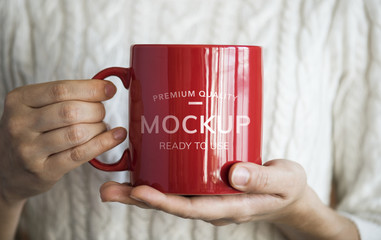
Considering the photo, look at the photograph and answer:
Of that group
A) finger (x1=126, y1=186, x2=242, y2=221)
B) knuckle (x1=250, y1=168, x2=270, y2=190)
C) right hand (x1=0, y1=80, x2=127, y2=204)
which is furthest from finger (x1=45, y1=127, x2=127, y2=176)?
knuckle (x1=250, y1=168, x2=270, y2=190)

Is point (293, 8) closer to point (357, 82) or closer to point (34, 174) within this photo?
point (357, 82)

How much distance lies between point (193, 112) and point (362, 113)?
1.55ft

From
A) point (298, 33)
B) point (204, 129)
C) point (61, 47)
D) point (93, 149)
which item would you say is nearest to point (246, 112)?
point (204, 129)

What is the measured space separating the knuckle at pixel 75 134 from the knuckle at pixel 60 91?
0.05 metres

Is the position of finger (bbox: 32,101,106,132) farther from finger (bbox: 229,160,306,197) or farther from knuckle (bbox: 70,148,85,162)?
finger (bbox: 229,160,306,197)

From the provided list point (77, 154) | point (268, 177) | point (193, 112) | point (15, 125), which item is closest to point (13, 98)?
point (15, 125)

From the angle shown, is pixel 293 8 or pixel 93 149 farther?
pixel 293 8

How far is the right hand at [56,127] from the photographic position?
0.66 metres

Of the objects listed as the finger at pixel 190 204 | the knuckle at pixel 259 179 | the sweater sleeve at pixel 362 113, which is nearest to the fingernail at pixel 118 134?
the finger at pixel 190 204

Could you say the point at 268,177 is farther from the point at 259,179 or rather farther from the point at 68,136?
the point at 68,136

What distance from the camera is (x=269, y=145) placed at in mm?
900

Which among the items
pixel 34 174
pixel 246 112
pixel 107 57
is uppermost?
pixel 107 57

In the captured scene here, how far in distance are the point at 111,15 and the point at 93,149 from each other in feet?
1.15

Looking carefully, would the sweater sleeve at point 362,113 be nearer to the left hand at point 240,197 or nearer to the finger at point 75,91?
the left hand at point 240,197
